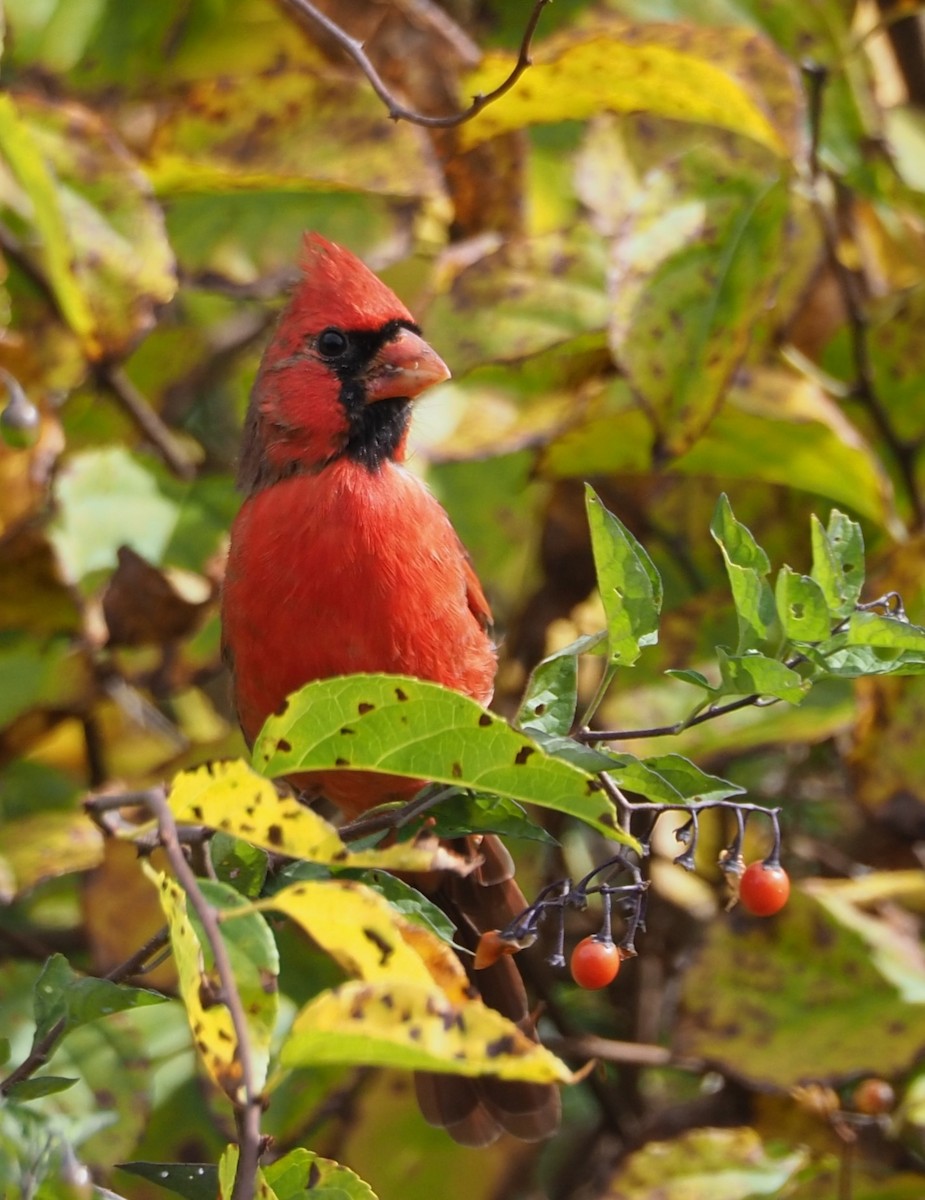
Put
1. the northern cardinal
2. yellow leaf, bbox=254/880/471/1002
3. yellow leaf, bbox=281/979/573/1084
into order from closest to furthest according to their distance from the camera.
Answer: yellow leaf, bbox=281/979/573/1084 < yellow leaf, bbox=254/880/471/1002 < the northern cardinal

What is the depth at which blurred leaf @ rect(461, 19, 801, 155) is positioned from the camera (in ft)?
7.64

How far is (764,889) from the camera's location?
5.24ft

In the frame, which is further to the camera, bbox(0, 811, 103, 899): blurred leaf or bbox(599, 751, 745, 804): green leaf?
bbox(0, 811, 103, 899): blurred leaf

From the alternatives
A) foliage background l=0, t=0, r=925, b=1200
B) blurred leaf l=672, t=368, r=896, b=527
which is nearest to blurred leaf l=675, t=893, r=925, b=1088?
foliage background l=0, t=0, r=925, b=1200

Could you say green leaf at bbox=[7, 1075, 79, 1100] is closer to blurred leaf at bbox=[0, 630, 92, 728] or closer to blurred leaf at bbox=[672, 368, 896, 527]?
blurred leaf at bbox=[0, 630, 92, 728]

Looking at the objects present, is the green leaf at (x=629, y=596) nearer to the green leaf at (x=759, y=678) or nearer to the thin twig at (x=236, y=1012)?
the green leaf at (x=759, y=678)

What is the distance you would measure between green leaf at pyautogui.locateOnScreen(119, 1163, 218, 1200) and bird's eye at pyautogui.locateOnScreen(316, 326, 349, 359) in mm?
1346

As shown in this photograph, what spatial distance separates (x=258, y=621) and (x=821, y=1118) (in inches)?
42.2

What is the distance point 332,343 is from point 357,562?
461mm

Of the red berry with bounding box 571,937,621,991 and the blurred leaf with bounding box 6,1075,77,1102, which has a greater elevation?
the blurred leaf with bounding box 6,1075,77,1102

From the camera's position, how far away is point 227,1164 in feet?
4.17

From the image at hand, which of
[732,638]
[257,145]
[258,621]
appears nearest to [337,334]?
[257,145]

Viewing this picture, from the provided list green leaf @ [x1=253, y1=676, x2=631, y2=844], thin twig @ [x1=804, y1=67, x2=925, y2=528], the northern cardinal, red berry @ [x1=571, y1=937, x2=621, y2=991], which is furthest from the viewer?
thin twig @ [x1=804, y1=67, x2=925, y2=528]

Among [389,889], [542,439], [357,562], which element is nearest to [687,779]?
[389,889]
